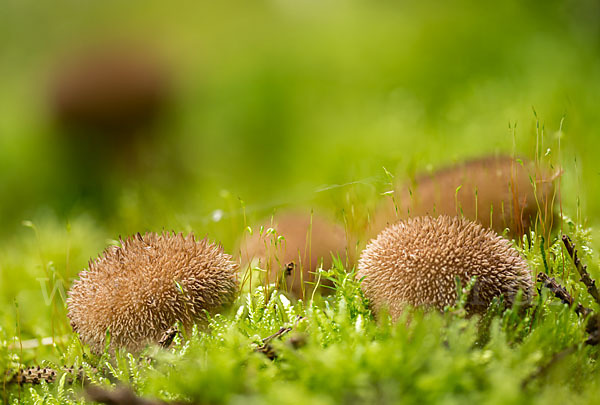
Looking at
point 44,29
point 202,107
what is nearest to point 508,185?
point 202,107

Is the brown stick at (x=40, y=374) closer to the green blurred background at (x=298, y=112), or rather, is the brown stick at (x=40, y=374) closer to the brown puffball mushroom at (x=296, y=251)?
the brown puffball mushroom at (x=296, y=251)

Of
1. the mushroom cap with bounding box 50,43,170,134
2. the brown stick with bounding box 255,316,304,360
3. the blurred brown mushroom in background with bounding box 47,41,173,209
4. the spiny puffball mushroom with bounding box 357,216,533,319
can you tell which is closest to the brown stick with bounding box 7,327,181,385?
the brown stick with bounding box 255,316,304,360

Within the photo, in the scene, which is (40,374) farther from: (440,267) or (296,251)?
(440,267)

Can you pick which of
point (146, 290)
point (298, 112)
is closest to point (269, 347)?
point (146, 290)

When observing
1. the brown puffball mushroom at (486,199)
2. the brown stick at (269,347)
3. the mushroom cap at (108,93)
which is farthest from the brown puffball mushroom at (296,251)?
the mushroom cap at (108,93)

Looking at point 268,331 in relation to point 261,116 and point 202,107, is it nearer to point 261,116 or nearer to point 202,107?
point 261,116
